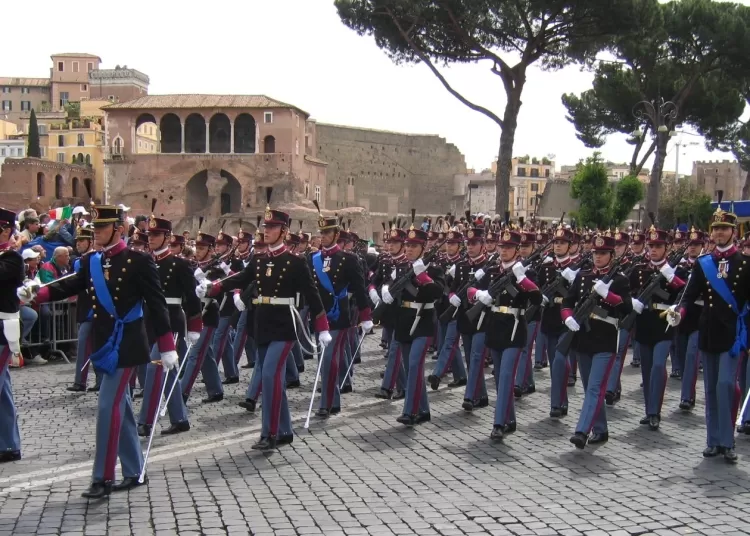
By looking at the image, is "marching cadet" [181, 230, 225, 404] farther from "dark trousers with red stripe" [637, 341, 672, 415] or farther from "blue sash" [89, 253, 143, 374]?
"dark trousers with red stripe" [637, 341, 672, 415]

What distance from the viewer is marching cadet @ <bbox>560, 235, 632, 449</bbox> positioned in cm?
812

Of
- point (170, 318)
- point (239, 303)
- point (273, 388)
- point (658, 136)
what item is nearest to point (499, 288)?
point (273, 388)

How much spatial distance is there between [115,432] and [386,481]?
77.4 inches

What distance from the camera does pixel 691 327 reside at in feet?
32.6

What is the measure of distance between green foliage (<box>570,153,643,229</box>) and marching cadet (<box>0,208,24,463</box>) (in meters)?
25.7

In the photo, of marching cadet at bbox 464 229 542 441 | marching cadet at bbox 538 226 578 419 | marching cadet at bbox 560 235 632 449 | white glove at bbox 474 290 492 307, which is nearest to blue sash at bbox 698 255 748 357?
marching cadet at bbox 560 235 632 449

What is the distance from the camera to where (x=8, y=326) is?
275 inches

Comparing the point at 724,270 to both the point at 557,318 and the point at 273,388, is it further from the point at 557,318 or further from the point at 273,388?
the point at 273,388

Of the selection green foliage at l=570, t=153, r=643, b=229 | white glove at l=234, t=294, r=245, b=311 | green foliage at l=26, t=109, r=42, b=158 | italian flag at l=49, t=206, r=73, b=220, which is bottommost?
white glove at l=234, t=294, r=245, b=311

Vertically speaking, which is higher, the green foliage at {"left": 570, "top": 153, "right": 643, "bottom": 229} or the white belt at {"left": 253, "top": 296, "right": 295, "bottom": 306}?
the green foliage at {"left": 570, "top": 153, "right": 643, "bottom": 229}

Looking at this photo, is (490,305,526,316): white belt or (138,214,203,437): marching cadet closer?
(138,214,203,437): marching cadet

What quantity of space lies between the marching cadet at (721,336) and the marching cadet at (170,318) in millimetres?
4330

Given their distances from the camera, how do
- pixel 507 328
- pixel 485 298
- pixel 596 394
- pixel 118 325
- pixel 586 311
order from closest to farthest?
1. pixel 118 325
2. pixel 596 394
3. pixel 586 311
4. pixel 507 328
5. pixel 485 298

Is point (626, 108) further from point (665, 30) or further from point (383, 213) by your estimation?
point (383, 213)
